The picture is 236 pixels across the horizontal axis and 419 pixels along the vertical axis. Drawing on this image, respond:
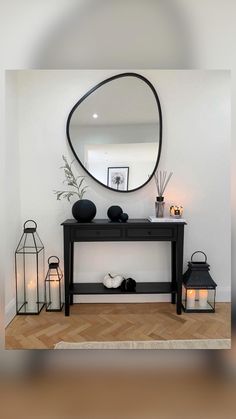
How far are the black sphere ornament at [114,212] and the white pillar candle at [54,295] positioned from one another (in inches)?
22.0

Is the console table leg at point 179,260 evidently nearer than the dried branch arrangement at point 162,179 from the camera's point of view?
Answer: Yes

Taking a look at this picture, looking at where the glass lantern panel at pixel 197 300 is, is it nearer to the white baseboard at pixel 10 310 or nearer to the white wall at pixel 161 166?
the white wall at pixel 161 166

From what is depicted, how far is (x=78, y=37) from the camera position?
1.73 feet

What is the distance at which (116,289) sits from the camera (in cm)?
172

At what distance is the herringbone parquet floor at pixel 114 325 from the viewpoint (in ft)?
4.65

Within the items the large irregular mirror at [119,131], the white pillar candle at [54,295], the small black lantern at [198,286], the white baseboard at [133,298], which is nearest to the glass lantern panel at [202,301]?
the small black lantern at [198,286]

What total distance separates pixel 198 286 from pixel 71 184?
1.05 metres

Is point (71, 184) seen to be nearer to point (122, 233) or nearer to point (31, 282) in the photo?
point (122, 233)

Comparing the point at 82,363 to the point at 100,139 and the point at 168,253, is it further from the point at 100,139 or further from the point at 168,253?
the point at 100,139

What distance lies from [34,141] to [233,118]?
1.49 metres

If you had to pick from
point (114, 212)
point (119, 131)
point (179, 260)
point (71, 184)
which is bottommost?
point (179, 260)

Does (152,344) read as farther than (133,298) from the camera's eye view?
No

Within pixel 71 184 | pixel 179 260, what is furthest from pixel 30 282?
pixel 179 260

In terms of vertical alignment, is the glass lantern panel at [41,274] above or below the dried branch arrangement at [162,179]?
below
